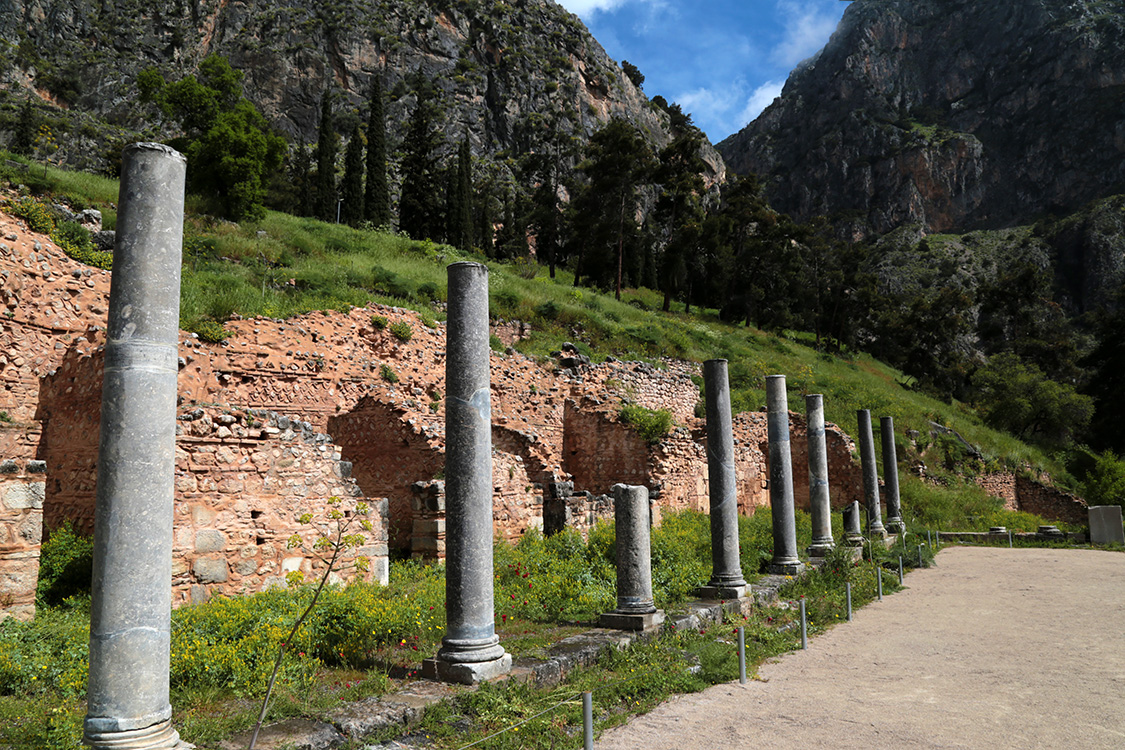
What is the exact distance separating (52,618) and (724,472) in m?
9.55

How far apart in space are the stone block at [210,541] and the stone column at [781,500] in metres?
9.89

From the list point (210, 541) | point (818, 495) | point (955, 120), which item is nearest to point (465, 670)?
point (210, 541)

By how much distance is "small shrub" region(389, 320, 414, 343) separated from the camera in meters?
18.0

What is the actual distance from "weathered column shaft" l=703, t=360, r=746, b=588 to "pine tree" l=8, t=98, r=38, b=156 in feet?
133

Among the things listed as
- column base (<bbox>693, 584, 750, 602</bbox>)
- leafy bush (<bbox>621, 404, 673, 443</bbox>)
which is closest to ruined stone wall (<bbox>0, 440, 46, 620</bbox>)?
column base (<bbox>693, 584, 750, 602</bbox>)

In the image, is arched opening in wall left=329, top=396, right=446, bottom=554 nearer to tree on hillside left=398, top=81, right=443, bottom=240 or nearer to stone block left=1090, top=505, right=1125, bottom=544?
stone block left=1090, top=505, right=1125, bottom=544

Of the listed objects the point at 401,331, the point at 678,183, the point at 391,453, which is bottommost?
the point at 391,453

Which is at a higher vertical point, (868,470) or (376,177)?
(376,177)

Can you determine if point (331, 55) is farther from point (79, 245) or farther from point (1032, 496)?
point (1032, 496)

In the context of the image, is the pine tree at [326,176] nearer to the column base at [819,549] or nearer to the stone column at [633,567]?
the column base at [819,549]

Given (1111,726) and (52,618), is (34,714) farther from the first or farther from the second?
(1111,726)

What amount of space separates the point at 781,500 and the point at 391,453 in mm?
7943

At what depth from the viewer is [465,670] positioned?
621cm

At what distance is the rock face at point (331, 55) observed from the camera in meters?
73.4
